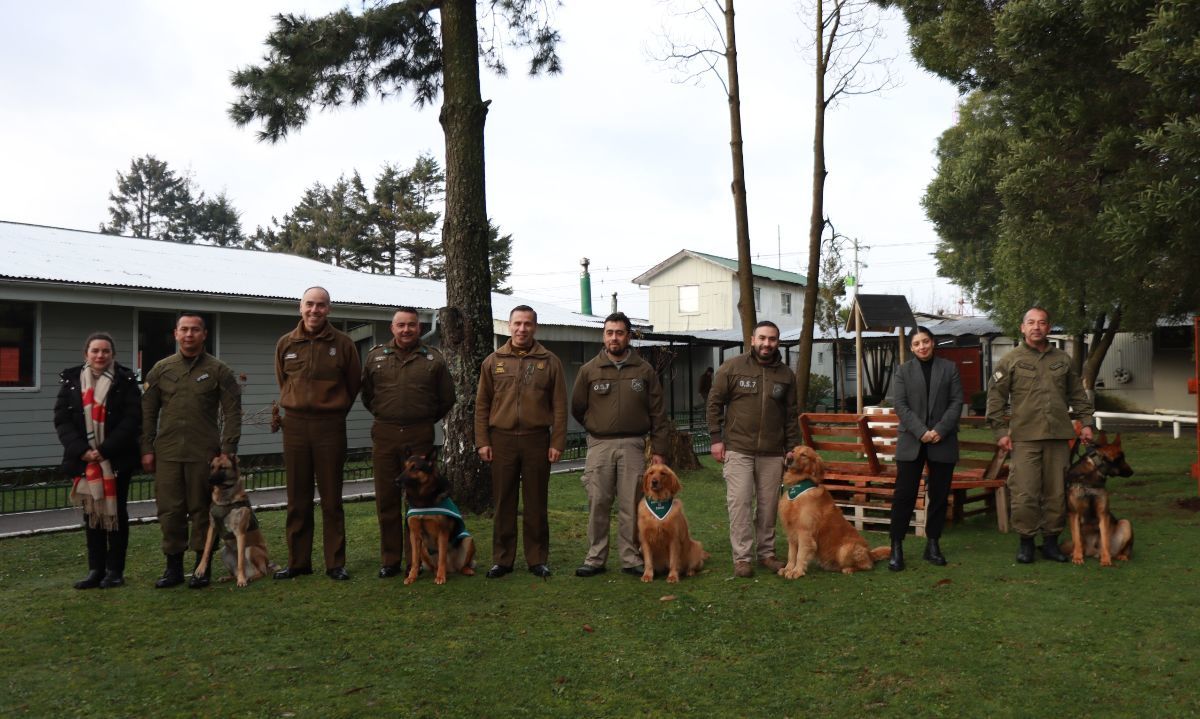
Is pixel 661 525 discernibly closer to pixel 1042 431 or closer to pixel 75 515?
pixel 1042 431

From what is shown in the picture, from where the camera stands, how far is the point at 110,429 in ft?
19.9

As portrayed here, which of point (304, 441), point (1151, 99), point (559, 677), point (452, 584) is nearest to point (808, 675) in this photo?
point (559, 677)

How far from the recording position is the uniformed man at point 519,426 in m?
6.29

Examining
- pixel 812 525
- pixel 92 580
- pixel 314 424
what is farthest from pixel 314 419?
pixel 812 525

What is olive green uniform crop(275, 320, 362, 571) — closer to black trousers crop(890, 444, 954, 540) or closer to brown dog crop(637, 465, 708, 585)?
brown dog crop(637, 465, 708, 585)

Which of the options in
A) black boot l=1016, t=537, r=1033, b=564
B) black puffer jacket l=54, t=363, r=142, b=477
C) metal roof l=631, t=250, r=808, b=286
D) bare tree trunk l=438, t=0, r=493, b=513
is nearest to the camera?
black puffer jacket l=54, t=363, r=142, b=477

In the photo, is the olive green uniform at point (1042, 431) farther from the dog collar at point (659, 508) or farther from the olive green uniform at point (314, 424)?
the olive green uniform at point (314, 424)

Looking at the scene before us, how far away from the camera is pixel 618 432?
6.35m

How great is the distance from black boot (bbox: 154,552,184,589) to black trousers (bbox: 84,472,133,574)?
32 cm

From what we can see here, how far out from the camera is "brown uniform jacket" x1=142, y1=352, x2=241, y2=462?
6004 mm

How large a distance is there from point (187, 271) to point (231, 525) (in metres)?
10.9

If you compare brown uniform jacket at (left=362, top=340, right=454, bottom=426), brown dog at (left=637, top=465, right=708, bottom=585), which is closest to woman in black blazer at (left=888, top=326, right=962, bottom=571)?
brown dog at (left=637, top=465, right=708, bottom=585)

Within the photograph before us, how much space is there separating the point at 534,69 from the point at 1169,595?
28.1ft

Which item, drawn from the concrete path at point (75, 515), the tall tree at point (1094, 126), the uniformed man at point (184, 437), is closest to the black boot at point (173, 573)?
the uniformed man at point (184, 437)
